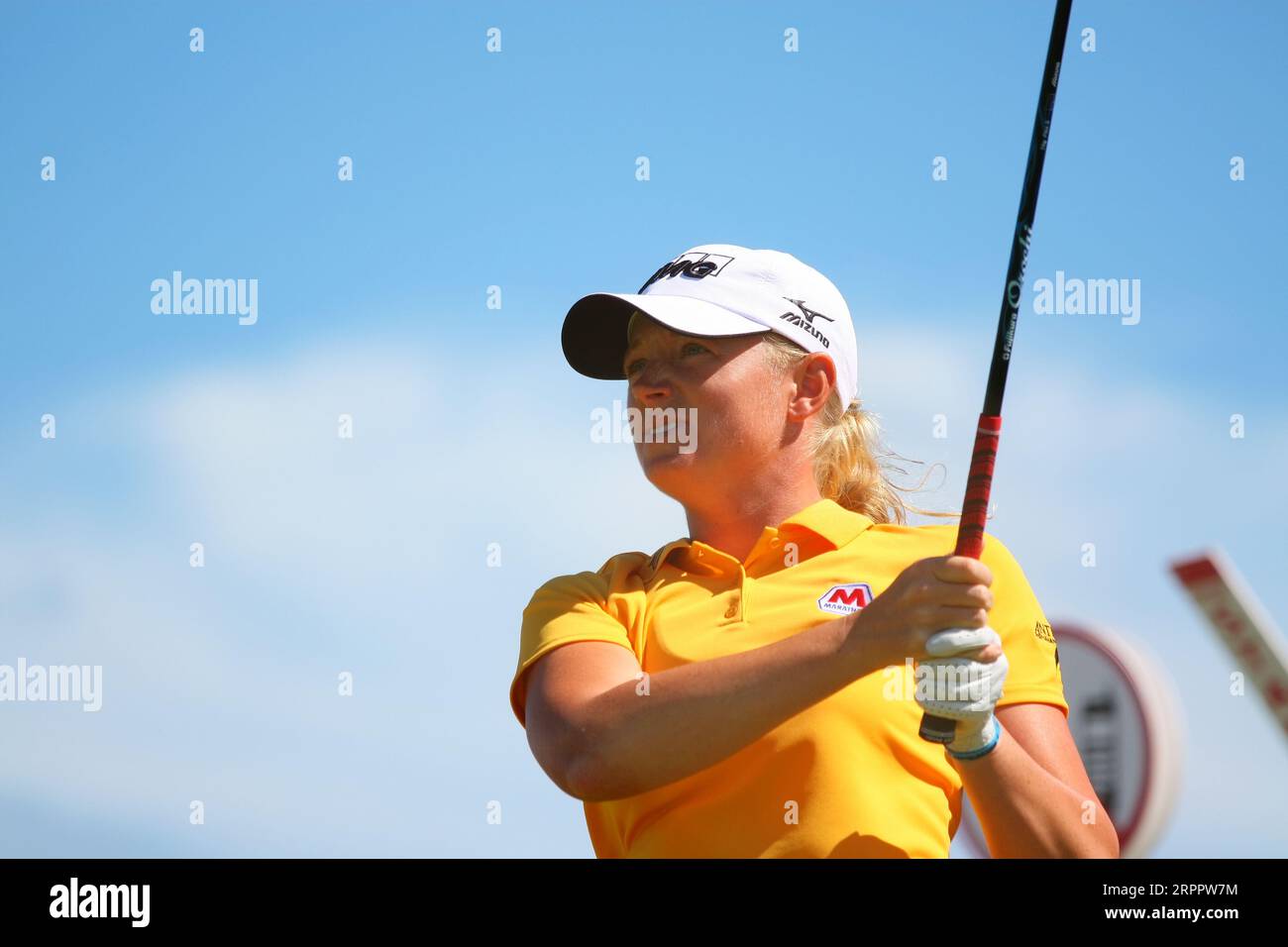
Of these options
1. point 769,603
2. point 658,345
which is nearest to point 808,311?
point 658,345

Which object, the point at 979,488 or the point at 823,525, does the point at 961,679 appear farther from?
the point at 823,525

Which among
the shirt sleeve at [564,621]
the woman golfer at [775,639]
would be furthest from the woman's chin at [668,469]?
the shirt sleeve at [564,621]

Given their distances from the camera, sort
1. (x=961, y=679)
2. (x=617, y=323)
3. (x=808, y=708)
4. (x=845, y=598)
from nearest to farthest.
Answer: (x=961, y=679), (x=808, y=708), (x=845, y=598), (x=617, y=323)

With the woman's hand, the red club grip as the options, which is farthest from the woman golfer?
the red club grip

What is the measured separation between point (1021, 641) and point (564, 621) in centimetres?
110

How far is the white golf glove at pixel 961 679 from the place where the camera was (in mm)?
3385

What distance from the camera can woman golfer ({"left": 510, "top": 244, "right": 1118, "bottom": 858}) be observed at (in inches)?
141

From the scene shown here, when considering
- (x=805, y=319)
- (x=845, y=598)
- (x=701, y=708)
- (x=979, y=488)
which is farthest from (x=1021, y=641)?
(x=805, y=319)

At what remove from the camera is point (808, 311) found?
15.0 feet

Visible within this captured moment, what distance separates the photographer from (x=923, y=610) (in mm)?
3416

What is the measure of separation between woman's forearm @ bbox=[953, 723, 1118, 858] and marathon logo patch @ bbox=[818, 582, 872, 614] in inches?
20.0

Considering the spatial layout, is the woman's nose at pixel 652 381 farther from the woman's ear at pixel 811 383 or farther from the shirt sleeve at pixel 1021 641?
the shirt sleeve at pixel 1021 641

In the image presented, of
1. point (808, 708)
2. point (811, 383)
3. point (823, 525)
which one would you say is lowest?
point (808, 708)
